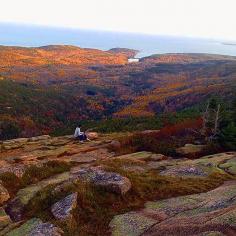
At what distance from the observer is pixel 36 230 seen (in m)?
23.1

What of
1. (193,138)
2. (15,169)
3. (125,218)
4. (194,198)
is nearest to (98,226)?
(125,218)

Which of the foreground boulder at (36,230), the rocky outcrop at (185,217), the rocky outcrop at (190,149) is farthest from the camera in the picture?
the rocky outcrop at (190,149)

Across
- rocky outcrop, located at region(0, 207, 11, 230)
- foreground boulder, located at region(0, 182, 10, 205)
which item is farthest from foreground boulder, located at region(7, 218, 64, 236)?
foreground boulder, located at region(0, 182, 10, 205)

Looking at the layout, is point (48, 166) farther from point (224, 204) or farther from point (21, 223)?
point (224, 204)

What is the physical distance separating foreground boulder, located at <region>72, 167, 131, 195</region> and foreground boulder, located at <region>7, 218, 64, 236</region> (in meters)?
5.35

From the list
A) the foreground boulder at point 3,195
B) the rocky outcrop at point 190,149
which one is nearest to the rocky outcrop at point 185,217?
the foreground boulder at point 3,195

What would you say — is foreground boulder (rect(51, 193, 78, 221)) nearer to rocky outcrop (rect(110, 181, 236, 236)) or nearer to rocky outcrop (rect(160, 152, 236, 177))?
rocky outcrop (rect(110, 181, 236, 236))

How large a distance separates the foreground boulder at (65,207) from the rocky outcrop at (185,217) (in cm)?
255

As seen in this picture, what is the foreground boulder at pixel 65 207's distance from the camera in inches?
960

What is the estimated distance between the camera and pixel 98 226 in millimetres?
23984

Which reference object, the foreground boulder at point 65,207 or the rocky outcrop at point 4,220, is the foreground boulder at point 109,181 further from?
the rocky outcrop at point 4,220

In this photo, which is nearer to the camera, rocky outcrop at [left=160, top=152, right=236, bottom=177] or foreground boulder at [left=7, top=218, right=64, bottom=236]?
foreground boulder at [left=7, top=218, right=64, bottom=236]

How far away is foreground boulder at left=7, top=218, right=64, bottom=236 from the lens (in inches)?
891

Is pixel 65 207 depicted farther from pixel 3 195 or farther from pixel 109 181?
pixel 3 195
